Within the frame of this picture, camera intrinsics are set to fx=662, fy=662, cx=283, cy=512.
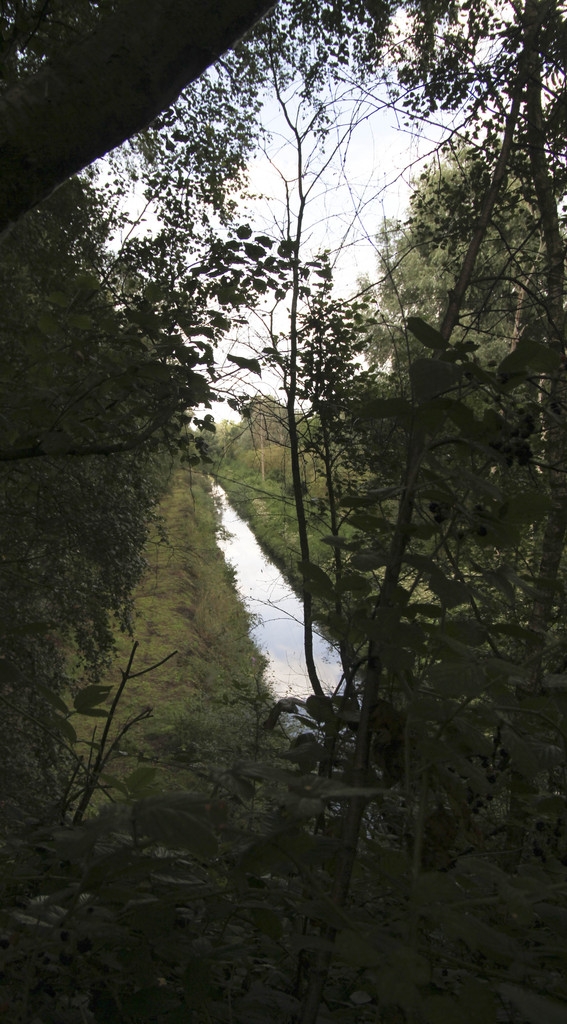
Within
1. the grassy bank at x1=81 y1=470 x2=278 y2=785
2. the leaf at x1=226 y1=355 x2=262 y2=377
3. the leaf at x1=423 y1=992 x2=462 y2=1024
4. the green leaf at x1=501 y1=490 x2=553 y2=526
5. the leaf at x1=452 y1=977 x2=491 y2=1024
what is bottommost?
the leaf at x1=423 y1=992 x2=462 y2=1024

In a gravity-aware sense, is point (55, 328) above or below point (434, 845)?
above

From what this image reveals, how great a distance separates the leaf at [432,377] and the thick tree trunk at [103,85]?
120 cm

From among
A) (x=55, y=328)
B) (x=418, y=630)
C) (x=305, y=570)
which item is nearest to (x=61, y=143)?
(x=55, y=328)

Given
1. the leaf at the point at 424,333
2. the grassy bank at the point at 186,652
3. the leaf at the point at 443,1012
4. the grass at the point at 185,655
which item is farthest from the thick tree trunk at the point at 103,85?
the grass at the point at 185,655

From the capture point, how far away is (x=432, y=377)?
2.32 ft

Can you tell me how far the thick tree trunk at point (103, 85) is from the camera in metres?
1.46

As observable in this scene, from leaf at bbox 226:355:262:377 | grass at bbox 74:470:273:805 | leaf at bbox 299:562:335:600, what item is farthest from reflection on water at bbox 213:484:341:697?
leaf at bbox 299:562:335:600

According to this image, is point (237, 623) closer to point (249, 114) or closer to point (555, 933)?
point (249, 114)

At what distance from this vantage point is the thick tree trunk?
4.80ft

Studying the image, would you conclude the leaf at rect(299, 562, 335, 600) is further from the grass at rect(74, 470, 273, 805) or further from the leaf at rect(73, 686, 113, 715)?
the grass at rect(74, 470, 273, 805)

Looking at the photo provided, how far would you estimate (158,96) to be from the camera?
5.02 ft

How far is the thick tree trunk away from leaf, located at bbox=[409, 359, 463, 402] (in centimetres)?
120

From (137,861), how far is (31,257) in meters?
5.51

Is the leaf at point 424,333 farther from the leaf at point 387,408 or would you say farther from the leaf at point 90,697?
the leaf at point 90,697
